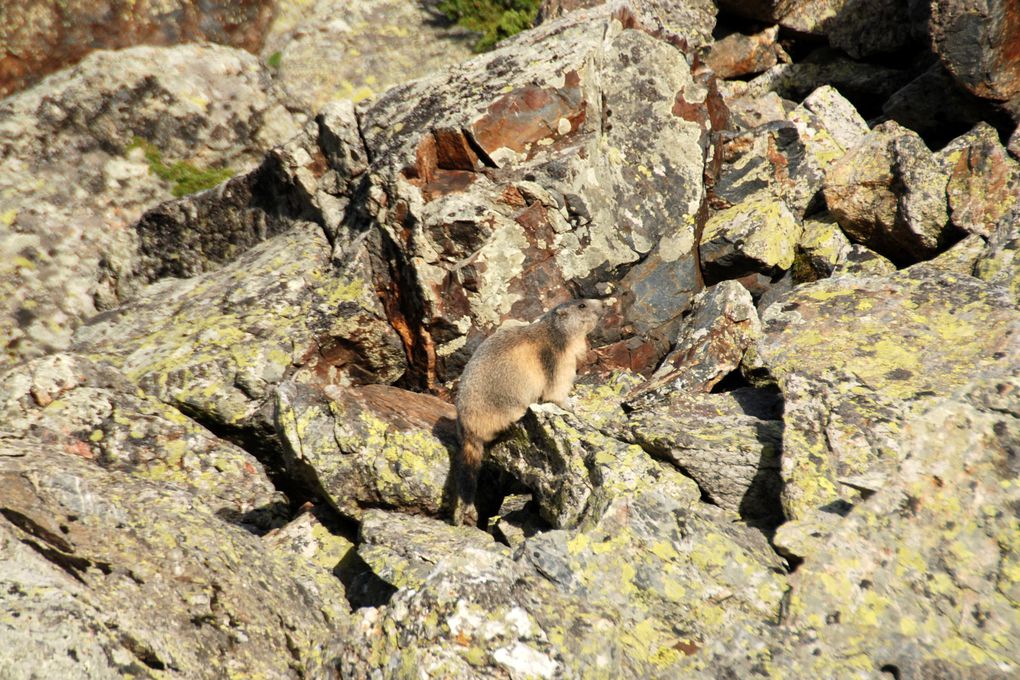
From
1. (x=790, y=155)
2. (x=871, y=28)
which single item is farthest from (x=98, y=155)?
(x=871, y=28)

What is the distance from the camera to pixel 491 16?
16.4m

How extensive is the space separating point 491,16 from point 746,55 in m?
5.12

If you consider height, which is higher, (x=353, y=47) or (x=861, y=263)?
(x=353, y=47)

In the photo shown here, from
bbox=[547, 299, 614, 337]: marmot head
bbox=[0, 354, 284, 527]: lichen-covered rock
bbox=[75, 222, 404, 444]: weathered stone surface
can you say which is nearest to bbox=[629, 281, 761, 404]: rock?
bbox=[547, 299, 614, 337]: marmot head

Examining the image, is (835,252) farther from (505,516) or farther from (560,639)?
(560,639)

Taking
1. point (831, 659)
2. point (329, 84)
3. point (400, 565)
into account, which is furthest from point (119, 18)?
point (831, 659)

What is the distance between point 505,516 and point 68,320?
8772mm

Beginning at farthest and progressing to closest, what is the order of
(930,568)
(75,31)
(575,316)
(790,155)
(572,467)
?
(75,31) < (790,155) < (575,316) < (572,467) < (930,568)

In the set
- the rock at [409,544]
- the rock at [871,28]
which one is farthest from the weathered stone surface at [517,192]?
the rock at [871,28]

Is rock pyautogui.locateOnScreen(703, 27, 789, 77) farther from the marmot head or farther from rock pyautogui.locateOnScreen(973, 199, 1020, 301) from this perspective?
the marmot head

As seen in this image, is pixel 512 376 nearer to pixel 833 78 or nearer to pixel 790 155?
pixel 790 155

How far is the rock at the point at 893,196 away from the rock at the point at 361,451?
6.75 m

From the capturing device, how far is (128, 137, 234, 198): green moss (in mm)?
14906

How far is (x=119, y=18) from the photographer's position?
1558 centimetres
